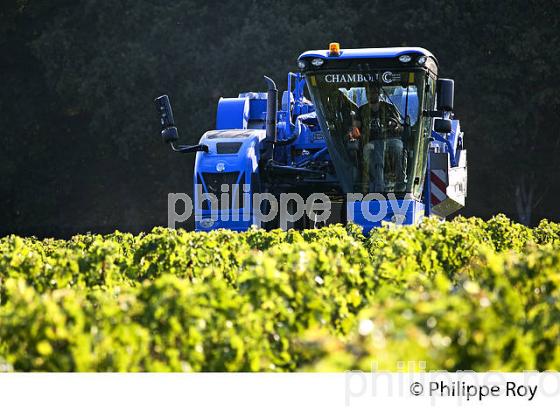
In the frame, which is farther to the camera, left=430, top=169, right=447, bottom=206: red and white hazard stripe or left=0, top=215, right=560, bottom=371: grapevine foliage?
left=430, top=169, right=447, bottom=206: red and white hazard stripe

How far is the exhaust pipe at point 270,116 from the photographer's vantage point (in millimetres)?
15344

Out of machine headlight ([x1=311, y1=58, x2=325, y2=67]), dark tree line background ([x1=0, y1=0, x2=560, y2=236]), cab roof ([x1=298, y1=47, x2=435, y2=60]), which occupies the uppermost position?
cab roof ([x1=298, y1=47, x2=435, y2=60])

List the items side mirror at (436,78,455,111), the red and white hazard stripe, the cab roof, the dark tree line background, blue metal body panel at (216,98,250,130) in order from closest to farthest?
1. side mirror at (436,78,455,111)
2. the cab roof
3. the red and white hazard stripe
4. blue metal body panel at (216,98,250,130)
5. the dark tree line background

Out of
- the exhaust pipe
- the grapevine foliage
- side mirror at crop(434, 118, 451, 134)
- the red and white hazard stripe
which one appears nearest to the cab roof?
the exhaust pipe

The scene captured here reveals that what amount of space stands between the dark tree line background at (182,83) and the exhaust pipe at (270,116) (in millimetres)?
17828

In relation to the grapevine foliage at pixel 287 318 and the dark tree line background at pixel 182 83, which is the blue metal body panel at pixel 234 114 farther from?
the dark tree line background at pixel 182 83

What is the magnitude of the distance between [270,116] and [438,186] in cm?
267

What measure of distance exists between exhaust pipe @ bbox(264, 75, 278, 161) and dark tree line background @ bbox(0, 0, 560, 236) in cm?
1783

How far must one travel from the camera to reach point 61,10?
128 ft

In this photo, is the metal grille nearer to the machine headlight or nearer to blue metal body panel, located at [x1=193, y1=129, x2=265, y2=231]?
blue metal body panel, located at [x1=193, y1=129, x2=265, y2=231]

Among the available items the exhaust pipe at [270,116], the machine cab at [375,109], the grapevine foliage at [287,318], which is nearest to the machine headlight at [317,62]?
the machine cab at [375,109]

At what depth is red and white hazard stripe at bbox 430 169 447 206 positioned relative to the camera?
55.3 feet

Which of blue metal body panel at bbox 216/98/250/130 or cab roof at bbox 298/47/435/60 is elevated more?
cab roof at bbox 298/47/435/60

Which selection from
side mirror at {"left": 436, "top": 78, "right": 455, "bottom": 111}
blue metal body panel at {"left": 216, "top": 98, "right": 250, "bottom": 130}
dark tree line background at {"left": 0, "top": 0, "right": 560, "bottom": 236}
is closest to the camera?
side mirror at {"left": 436, "top": 78, "right": 455, "bottom": 111}
